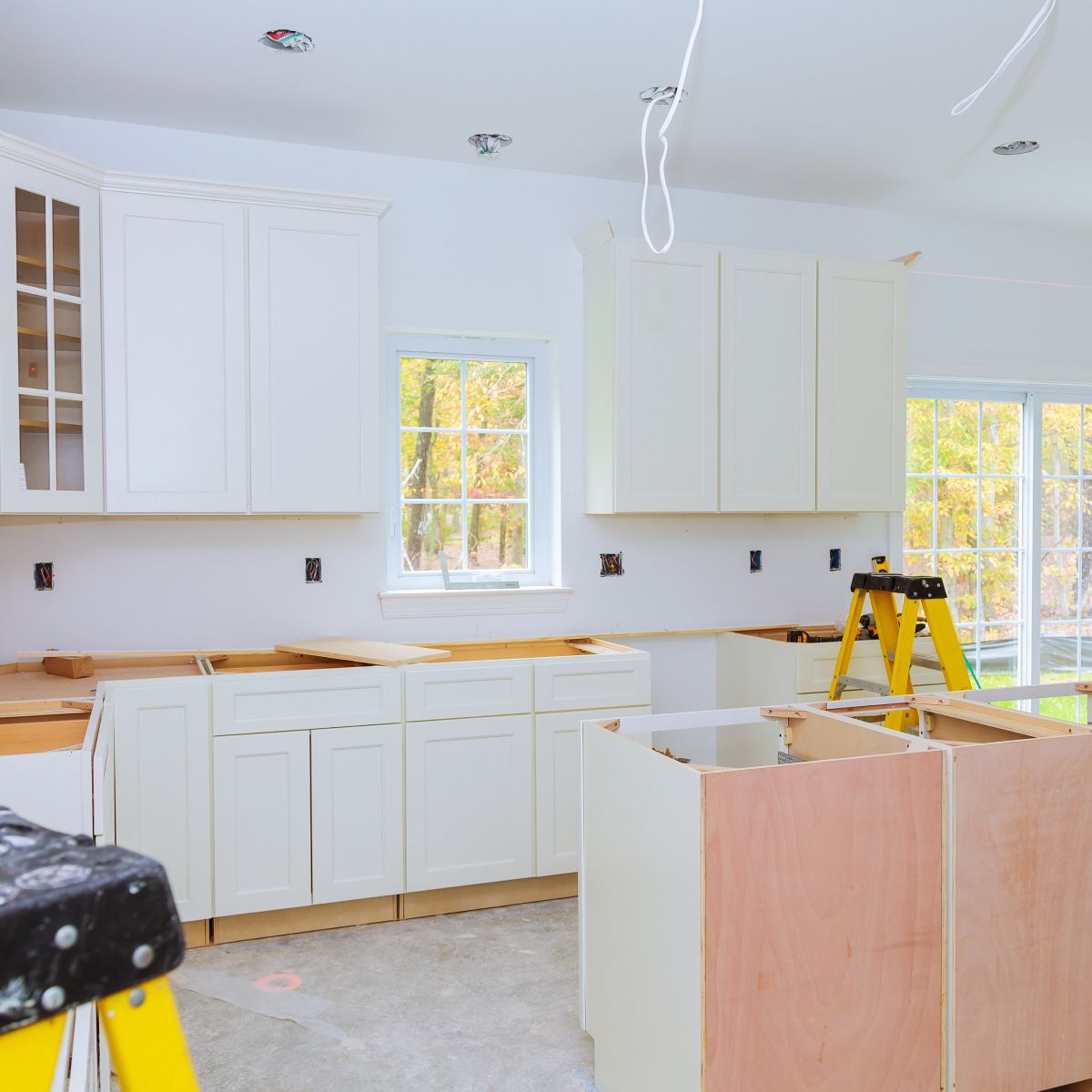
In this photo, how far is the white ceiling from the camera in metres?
2.66

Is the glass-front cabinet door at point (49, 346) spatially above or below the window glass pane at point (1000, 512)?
above

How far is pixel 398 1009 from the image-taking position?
274cm

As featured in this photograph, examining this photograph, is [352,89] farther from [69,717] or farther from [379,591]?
[69,717]

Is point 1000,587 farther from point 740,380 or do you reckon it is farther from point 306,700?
point 306,700

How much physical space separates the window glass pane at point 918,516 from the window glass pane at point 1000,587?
1.21 feet

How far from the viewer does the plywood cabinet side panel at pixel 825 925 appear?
6.12 feet

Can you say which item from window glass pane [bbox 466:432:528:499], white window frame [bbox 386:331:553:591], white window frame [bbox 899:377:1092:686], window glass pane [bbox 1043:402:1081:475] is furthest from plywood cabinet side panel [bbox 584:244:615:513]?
window glass pane [bbox 1043:402:1081:475]

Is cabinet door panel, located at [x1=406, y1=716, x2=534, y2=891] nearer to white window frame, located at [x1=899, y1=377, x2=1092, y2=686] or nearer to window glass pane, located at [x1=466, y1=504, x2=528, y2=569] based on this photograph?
window glass pane, located at [x1=466, y1=504, x2=528, y2=569]

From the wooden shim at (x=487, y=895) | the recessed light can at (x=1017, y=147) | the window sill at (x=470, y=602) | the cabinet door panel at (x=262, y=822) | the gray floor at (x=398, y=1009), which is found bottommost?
the gray floor at (x=398, y=1009)

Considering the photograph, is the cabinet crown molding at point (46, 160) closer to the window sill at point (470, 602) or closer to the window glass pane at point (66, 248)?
the window glass pane at point (66, 248)

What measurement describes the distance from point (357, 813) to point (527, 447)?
5.22ft

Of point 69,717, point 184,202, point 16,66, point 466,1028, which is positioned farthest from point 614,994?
point 16,66

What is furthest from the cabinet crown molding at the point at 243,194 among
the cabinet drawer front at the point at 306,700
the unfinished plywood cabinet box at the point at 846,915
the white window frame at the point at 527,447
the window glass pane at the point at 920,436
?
the window glass pane at the point at 920,436

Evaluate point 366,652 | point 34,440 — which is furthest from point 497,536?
point 34,440
